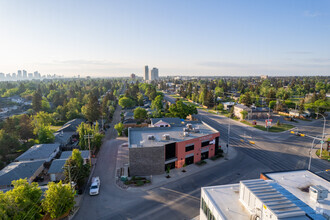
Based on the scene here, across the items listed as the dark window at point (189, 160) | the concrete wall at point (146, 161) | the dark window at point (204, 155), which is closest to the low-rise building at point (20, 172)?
the concrete wall at point (146, 161)

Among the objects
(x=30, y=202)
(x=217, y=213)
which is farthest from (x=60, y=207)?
(x=217, y=213)

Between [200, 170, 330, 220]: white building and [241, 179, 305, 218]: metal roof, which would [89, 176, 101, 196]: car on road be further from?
[241, 179, 305, 218]: metal roof

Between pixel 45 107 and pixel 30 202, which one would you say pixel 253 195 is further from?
pixel 45 107

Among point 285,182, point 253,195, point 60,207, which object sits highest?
point 253,195

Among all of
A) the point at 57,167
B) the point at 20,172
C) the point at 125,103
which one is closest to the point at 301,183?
the point at 57,167

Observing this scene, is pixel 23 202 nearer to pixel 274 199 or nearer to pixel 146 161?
pixel 146 161

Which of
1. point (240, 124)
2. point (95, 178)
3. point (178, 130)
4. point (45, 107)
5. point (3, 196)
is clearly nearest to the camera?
point (3, 196)

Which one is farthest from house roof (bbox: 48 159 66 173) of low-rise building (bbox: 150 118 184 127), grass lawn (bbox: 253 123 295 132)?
grass lawn (bbox: 253 123 295 132)

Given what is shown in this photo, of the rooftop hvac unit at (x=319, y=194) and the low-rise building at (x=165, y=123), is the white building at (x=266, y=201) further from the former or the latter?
the low-rise building at (x=165, y=123)
